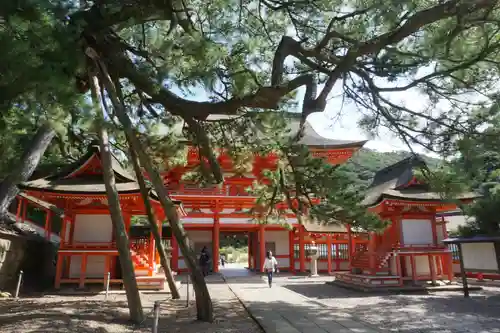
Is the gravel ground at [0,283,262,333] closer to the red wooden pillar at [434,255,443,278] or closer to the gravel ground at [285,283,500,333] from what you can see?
the gravel ground at [285,283,500,333]

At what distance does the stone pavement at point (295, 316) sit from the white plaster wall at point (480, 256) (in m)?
6.79

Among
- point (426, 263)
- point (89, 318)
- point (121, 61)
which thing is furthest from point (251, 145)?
point (426, 263)

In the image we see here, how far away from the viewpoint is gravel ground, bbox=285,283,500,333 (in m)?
6.89

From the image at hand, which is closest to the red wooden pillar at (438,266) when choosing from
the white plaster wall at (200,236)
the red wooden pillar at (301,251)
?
the red wooden pillar at (301,251)

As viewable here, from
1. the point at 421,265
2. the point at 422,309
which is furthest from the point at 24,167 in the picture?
the point at 421,265

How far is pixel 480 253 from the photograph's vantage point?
12.7 meters

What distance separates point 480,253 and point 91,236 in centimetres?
1301

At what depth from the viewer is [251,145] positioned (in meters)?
7.50

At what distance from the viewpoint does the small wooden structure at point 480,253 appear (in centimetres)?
1105

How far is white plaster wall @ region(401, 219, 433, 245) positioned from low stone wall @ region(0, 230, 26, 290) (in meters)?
13.0

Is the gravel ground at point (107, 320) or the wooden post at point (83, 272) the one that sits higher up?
the wooden post at point (83, 272)

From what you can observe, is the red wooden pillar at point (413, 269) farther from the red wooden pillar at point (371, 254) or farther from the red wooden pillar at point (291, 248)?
the red wooden pillar at point (291, 248)

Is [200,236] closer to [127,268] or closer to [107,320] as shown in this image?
[107,320]

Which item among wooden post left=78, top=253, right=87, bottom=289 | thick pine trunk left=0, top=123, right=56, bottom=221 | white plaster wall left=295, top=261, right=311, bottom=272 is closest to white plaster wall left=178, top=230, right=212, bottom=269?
white plaster wall left=295, top=261, right=311, bottom=272
